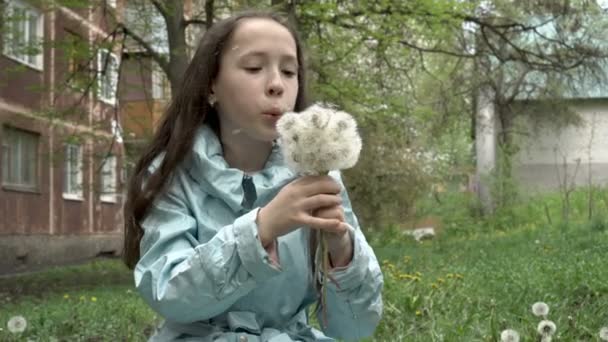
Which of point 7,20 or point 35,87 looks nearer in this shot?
point 7,20

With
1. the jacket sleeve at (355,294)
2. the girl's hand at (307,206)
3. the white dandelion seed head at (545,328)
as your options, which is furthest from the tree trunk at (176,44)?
the girl's hand at (307,206)

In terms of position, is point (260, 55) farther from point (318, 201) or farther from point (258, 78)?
point (318, 201)

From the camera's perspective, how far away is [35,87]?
40.9ft

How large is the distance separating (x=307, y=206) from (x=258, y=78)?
465 mm

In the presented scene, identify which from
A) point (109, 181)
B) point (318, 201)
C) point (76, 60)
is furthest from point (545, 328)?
point (109, 181)

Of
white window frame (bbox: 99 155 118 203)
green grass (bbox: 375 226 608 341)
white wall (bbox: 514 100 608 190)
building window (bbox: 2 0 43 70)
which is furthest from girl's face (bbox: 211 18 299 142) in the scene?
white wall (bbox: 514 100 608 190)

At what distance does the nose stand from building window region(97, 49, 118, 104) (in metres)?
11.0

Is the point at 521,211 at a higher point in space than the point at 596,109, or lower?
lower

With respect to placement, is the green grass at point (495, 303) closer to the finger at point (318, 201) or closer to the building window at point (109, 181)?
the finger at point (318, 201)

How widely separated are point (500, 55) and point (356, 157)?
14109 millimetres

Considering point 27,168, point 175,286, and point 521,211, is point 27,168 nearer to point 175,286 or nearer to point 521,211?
point 521,211

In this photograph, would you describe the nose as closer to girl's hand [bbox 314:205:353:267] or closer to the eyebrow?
the eyebrow

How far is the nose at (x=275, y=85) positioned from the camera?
204 centimetres

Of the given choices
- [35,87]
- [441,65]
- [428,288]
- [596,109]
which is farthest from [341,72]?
[596,109]
